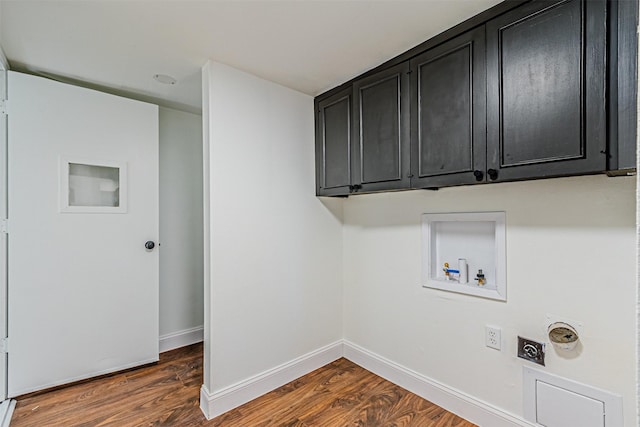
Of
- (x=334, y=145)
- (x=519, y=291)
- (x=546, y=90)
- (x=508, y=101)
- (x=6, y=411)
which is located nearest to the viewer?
(x=546, y=90)

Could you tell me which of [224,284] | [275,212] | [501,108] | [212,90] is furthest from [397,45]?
[224,284]

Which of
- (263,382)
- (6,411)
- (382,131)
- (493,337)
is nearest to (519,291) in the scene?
(493,337)

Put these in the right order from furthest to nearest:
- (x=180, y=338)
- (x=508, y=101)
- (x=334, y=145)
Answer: (x=180, y=338) < (x=334, y=145) < (x=508, y=101)

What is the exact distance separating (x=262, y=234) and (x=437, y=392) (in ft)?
5.01

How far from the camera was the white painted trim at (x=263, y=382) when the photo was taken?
1.85 metres

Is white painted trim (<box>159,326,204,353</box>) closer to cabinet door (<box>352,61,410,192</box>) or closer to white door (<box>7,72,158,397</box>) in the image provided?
white door (<box>7,72,158,397</box>)

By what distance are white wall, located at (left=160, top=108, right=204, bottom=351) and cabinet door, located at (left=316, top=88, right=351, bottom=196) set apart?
4.23 ft

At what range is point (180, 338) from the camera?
9.18 ft

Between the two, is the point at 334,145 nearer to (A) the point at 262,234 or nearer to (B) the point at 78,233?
(A) the point at 262,234

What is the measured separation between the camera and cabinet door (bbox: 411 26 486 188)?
151cm

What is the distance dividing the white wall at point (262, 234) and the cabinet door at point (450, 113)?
36.8 inches

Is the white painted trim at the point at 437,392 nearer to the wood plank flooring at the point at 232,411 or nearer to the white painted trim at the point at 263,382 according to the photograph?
the wood plank flooring at the point at 232,411

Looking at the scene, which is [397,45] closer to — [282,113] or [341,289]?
[282,113]

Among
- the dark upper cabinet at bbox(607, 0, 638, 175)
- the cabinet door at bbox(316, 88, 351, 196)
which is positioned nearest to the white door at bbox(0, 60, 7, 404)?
the cabinet door at bbox(316, 88, 351, 196)
